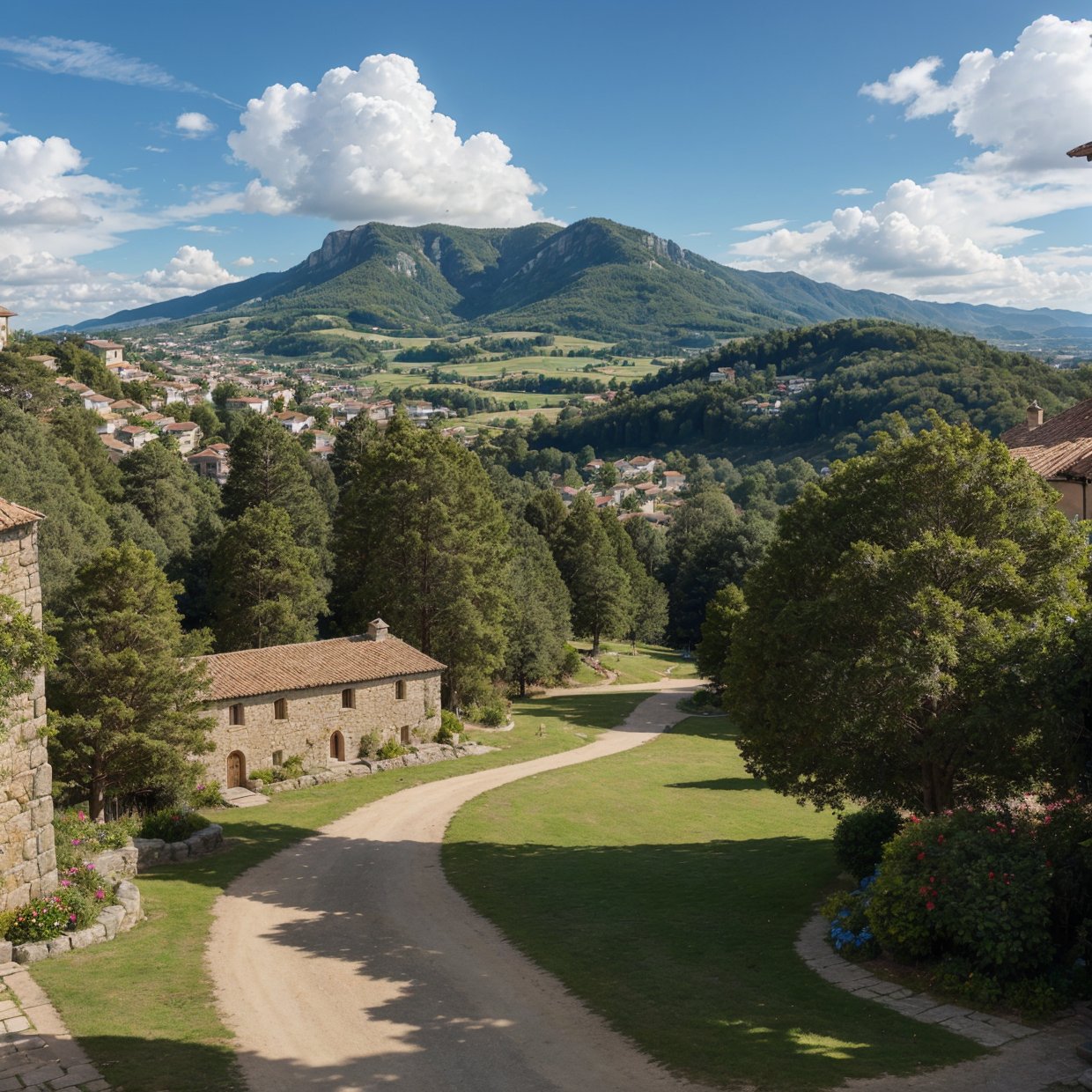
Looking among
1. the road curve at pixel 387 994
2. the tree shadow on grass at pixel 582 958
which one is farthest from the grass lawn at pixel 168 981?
the tree shadow on grass at pixel 582 958

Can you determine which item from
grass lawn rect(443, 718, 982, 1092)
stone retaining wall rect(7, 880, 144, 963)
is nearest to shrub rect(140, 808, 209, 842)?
stone retaining wall rect(7, 880, 144, 963)

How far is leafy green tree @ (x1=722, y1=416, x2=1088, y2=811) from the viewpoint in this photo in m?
15.9

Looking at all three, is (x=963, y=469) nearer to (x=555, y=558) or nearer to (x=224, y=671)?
(x=224, y=671)

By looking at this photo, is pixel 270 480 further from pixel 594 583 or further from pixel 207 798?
pixel 207 798

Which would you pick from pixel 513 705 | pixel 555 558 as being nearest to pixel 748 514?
pixel 555 558

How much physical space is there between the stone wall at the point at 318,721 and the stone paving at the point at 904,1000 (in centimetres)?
2126

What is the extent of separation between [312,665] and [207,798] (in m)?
6.40

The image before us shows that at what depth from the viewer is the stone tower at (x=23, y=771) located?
53.6 ft

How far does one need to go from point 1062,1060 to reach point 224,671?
88.4 feet

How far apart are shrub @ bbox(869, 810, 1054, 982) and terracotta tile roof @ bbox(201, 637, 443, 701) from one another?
22586mm

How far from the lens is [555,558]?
69938 mm

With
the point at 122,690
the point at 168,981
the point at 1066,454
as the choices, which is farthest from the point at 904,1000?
the point at 122,690

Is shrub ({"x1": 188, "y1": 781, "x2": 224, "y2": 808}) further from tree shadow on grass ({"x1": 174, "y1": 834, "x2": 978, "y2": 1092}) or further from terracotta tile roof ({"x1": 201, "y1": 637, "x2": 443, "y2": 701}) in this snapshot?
tree shadow on grass ({"x1": 174, "y1": 834, "x2": 978, "y2": 1092})

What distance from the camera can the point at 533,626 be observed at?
5203 centimetres
